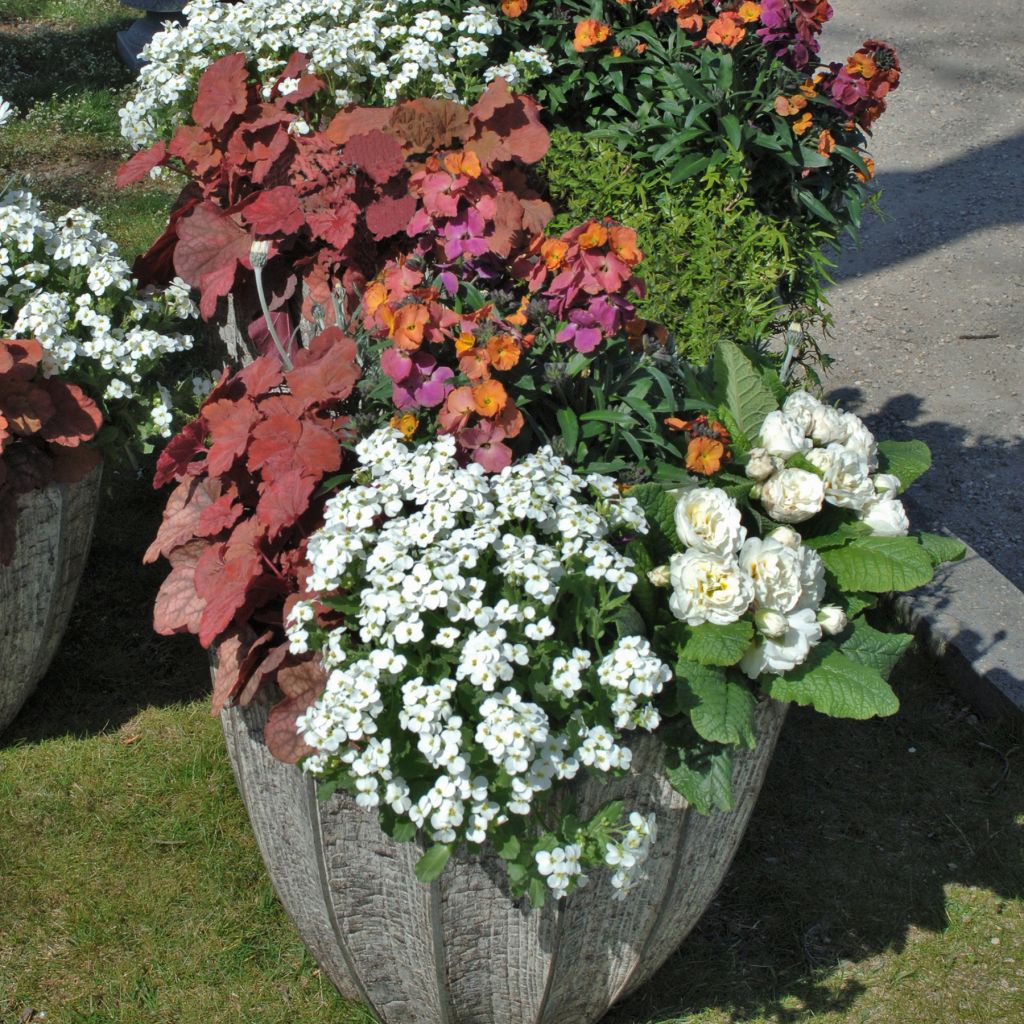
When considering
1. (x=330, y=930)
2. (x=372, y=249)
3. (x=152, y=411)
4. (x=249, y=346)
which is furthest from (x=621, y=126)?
(x=330, y=930)

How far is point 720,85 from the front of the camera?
3.27 meters

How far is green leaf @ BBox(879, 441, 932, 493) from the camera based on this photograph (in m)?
2.34

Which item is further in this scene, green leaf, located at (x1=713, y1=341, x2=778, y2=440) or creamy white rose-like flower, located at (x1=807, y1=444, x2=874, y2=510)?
green leaf, located at (x1=713, y1=341, x2=778, y2=440)

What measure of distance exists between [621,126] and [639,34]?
0.89 ft

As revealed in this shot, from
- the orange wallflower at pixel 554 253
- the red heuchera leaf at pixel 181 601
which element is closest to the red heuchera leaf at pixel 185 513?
the red heuchera leaf at pixel 181 601

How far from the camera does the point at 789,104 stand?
3234 mm

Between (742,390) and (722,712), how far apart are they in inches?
26.7

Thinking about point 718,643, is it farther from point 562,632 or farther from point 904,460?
point 904,460

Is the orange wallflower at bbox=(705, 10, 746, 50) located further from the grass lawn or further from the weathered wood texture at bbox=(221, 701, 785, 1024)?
the weathered wood texture at bbox=(221, 701, 785, 1024)

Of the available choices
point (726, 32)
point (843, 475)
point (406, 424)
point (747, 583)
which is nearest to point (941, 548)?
A: point (843, 475)

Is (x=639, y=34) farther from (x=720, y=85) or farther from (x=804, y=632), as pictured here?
(x=804, y=632)

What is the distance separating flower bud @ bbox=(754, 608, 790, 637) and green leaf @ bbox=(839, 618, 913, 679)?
210mm

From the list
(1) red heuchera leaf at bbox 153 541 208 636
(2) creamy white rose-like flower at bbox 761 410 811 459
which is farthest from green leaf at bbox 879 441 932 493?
(1) red heuchera leaf at bbox 153 541 208 636

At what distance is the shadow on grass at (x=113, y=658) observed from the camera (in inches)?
123
